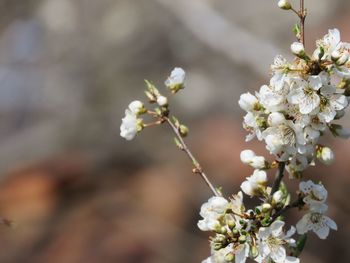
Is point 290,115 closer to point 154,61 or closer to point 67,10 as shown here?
point 154,61

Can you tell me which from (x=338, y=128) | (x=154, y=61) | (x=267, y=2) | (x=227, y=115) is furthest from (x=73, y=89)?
(x=338, y=128)

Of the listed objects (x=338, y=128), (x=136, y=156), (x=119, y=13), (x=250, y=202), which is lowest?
(x=338, y=128)

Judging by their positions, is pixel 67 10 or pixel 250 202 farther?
pixel 67 10

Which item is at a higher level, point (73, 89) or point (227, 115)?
point (73, 89)

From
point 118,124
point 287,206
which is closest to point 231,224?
point 287,206

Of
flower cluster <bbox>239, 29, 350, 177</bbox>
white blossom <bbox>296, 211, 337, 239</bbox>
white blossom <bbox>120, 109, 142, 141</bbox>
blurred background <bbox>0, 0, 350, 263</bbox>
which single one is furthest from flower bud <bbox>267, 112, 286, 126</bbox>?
blurred background <bbox>0, 0, 350, 263</bbox>

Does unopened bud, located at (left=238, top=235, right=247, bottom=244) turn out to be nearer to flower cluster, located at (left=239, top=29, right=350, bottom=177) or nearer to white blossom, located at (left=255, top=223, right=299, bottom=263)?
white blossom, located at (left=255, top=223, right=299, bottom=263)
